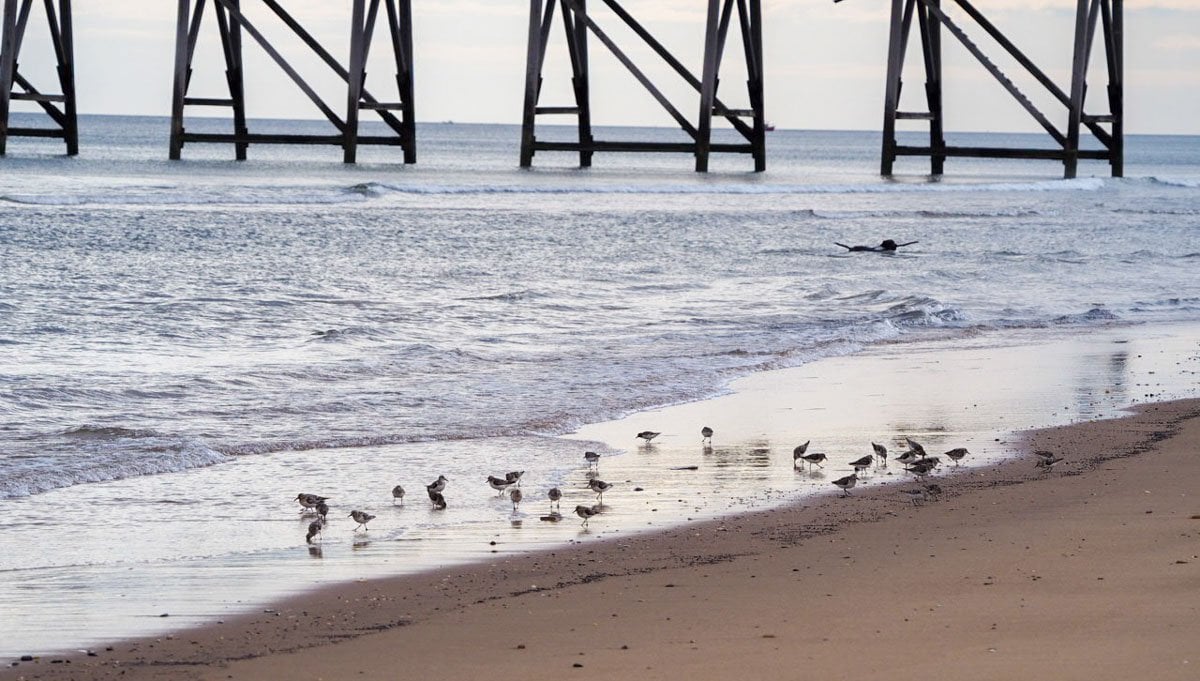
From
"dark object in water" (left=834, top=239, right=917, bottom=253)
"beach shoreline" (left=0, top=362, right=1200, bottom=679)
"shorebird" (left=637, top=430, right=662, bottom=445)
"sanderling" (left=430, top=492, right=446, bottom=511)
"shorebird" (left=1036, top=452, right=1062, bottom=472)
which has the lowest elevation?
"dark object in water" (left=834, top=239, right=917, bottom=253)

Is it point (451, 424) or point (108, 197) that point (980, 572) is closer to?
point (451, 424)

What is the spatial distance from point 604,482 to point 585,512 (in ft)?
2.24

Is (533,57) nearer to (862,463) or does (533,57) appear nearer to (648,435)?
(648,435)

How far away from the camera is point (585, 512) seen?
612 centimetres

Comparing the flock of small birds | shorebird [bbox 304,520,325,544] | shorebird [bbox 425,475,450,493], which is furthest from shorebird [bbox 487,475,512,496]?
shorebird [bbox 304,520,325,544]

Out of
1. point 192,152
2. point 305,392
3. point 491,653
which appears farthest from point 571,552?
point 192,152

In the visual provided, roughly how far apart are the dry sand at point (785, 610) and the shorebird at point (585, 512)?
35cm

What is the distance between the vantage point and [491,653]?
14.1 ft

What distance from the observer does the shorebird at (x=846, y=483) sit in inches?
263

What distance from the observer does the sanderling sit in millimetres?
6477

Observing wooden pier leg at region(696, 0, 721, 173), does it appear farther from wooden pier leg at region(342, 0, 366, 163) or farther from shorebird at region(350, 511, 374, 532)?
shorebird at region(350, 511, 374, 532)

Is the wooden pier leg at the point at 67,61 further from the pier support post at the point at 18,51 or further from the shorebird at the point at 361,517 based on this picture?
the shorebird at the point at 361,517

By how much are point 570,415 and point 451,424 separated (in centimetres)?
70

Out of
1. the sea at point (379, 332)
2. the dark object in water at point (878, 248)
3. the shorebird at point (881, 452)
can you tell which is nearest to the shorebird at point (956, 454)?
the shorebird at point (881, 452)
